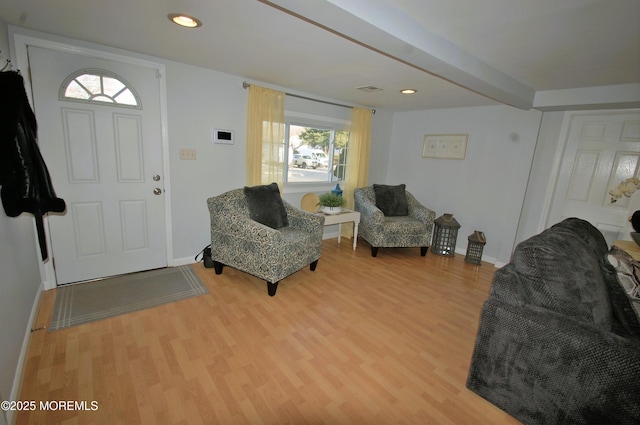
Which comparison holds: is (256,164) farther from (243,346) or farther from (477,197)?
(477,197)

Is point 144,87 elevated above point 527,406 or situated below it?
above

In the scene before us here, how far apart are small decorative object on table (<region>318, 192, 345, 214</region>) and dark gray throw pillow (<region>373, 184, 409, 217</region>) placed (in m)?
0.68

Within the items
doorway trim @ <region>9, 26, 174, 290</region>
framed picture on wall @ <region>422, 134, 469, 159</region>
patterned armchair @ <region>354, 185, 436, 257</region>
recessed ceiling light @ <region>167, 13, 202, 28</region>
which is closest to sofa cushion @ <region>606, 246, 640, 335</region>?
patterned armchair @ <region>354, 185, 436, 257</region>

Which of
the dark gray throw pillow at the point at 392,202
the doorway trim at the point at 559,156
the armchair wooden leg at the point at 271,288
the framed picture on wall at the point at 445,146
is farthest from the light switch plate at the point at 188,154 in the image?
the doorway trim at the point at 559,156

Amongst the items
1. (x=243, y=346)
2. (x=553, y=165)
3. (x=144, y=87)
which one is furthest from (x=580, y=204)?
(x=144, y=87)

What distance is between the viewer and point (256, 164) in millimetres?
3428

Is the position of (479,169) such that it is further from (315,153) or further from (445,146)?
(315,153)

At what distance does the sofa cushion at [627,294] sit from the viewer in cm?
154

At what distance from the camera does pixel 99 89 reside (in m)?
2.50

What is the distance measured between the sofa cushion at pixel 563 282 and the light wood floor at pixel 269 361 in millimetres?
687

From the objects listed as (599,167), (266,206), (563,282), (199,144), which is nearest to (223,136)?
(199,144)

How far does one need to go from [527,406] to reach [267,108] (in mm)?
3411

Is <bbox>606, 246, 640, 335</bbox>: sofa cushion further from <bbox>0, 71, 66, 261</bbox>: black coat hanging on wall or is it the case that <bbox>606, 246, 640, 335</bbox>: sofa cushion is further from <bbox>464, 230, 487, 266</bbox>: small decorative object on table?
<bbox>0, 71, 66, 261</bbox>: black coat hanging on wall

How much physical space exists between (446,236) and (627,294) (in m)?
2.46
